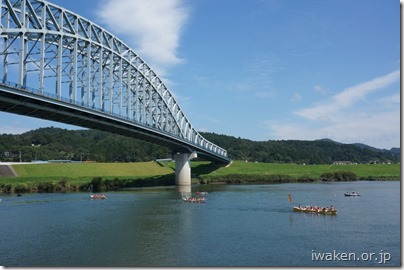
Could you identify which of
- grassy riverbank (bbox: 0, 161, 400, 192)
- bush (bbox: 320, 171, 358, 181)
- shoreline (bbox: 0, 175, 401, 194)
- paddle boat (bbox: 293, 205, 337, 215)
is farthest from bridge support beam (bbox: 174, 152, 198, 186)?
paddle boat (bbox: 293, 205, 337, 215)

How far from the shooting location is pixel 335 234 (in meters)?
36.8

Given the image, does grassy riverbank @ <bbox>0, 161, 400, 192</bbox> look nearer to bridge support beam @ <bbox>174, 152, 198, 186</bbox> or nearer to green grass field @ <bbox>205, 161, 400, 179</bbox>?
green grass field @ <bbox>205, 161, 400, 179</bbox>

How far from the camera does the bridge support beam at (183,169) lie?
105000 millimetres

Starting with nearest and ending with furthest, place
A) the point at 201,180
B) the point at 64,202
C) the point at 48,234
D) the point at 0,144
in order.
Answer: the point at 48,234 → the point at 64,202 → the point at 201,180 → the point at 0,144

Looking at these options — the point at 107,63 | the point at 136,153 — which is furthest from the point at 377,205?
the point at 136,153

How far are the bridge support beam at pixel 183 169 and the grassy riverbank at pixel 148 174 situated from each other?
5.93 m

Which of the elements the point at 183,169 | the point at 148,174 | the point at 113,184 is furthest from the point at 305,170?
the point at 113,184

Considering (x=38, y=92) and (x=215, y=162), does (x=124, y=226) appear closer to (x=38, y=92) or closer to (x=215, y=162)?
(x=38, y=92)

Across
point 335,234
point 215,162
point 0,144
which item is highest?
point 0,144

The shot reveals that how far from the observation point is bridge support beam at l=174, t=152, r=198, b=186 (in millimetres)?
105000

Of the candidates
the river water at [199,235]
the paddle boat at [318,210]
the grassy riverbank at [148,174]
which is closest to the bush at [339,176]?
the grassy riverbank at [148,174]

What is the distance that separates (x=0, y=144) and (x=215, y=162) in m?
103

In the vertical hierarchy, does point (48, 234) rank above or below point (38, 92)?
below

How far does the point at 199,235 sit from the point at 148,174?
8778 centimetres
